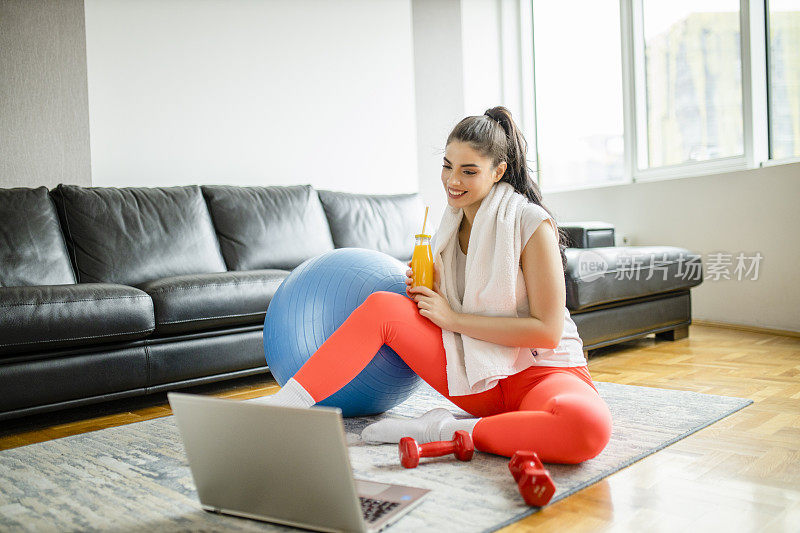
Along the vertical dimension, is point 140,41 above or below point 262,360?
above

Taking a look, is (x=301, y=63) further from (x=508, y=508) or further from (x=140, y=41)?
(x=508, y=508)

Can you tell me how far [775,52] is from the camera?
389cm

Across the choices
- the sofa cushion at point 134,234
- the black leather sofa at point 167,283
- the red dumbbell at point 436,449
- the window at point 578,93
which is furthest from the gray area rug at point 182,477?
the window at point 578,93

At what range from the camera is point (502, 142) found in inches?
67.6

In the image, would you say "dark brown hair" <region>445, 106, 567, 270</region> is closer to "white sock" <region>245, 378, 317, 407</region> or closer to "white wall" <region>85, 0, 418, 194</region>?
"white sock" <region>245, 378, 317, 407</region>

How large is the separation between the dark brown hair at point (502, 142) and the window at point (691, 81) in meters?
2.95

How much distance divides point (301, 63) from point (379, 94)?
62cm

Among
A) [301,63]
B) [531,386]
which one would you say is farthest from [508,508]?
[301,63]

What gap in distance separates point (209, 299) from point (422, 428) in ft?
3.83

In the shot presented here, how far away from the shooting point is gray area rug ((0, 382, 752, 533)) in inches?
51.8

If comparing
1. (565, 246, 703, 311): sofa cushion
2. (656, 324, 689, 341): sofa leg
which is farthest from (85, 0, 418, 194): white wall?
(656, 324, 689, 341): sofa leg

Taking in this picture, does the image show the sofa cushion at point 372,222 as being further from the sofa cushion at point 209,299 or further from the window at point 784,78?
the window at point 784,78

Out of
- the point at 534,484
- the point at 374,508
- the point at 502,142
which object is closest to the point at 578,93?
the point at 502,142

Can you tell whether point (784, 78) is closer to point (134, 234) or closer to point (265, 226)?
point (265, 226)
